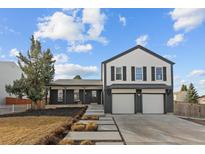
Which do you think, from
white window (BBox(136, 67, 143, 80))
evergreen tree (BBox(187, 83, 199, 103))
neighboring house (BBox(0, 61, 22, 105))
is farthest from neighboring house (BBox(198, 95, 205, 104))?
neighboring house (BBox(0, 61, 22, 105))

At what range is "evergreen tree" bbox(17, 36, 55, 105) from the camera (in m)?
28.9

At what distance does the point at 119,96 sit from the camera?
2586cm

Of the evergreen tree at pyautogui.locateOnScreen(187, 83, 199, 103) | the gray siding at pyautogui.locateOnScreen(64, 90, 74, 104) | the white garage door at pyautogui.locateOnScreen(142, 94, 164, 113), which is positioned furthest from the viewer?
the evergreen tree at pyautogui.locateOnScreen(187, 83, 199, 103)

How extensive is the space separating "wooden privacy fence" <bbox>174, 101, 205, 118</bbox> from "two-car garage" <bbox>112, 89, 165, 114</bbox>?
2.21 meters

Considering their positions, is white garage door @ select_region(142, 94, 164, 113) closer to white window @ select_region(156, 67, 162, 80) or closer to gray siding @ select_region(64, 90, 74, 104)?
white window @ select_region(156, 67, 162, 80)

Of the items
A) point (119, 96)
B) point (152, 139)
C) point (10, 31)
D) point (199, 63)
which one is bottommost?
point (152, 139)

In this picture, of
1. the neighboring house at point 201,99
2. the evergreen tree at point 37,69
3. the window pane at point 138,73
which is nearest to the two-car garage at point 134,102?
the window pane at point 138,73

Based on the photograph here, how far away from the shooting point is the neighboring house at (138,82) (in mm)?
25734

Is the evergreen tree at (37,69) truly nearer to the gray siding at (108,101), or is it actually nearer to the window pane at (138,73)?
the gray siding at (108,101)

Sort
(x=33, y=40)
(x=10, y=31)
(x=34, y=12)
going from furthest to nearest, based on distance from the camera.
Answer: (x=33, y=40)
(x=10, y=31)
(x=34, y=12)

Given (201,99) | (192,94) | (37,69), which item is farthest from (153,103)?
(201,99)
